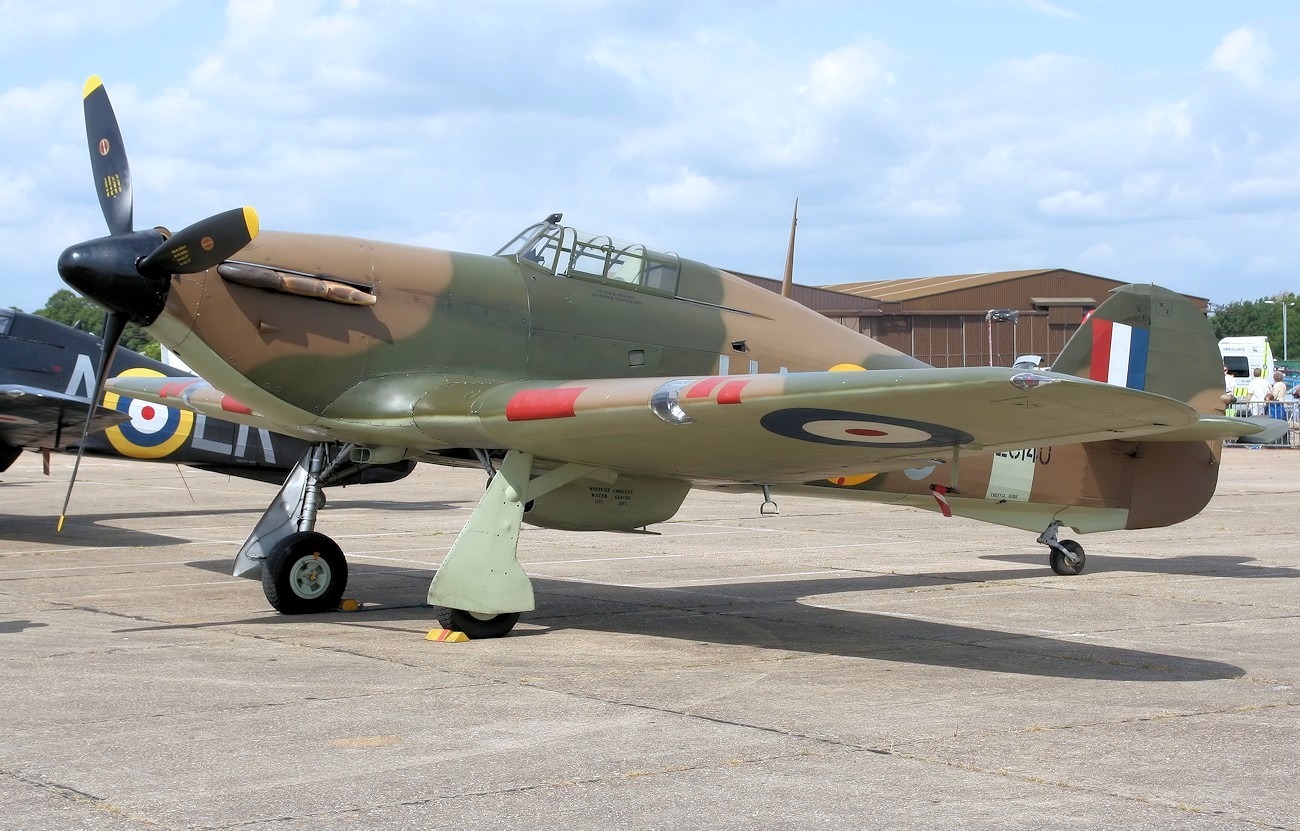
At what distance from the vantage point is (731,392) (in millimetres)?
6719

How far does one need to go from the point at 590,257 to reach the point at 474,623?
2851 mm

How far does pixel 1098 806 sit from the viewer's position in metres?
4.41

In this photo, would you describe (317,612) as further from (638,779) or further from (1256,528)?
(1256,528)

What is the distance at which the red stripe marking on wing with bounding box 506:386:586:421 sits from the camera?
7.43 meters

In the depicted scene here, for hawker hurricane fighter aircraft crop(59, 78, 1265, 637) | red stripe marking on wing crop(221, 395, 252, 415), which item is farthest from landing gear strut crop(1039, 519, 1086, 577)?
red stripe marking on wing crop(221, 395, 252, 415)

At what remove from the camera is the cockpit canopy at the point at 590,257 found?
9297 millimetres

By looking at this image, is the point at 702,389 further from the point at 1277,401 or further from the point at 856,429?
the point at 1277,401

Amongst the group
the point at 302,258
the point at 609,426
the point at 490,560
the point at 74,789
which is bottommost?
the point at 74,789

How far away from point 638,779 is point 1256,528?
46.4ft

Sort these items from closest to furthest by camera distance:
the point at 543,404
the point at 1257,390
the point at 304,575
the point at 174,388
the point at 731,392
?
the point at 731,392
the point at 543,404
the point at 304,575
the point at 174,388
the point at 1257,390

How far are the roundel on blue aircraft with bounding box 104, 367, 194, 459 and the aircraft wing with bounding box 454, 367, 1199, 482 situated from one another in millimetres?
9453

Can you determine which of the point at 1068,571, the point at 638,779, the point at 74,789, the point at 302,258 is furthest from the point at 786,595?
the point at 74,789

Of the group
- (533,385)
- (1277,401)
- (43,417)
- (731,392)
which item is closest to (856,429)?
(731,392)

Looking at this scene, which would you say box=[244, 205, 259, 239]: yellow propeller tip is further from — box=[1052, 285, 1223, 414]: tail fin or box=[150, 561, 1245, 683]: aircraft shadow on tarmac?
box=[1052, 285, 1223, 414]: tail fin
